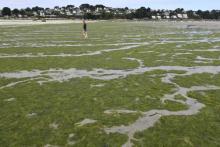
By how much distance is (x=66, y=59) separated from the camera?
2822 centimetres

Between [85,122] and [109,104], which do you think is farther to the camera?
[109,104]

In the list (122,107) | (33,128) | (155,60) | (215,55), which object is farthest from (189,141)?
(215,55)

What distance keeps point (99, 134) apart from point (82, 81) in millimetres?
8370

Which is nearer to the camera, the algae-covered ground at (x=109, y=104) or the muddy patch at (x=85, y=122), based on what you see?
the algae-covered ground at (x=109, y=104)

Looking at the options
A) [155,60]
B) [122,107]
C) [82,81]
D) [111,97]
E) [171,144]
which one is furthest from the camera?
[155,60]

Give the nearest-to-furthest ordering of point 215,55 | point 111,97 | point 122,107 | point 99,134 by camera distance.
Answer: point 99,134
point 122,107
point 111,97
point 215,55

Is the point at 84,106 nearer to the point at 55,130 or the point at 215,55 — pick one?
the point at 55,130

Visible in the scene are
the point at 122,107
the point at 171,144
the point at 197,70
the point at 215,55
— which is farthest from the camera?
the point at 215,55

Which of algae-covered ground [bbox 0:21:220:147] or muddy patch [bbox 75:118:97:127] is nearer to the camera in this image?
algae-covered ground [bbox 0:21:220:147]

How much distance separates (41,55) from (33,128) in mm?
20205

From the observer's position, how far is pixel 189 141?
1021 centimetres

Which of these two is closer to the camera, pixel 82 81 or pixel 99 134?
pixel 99 134

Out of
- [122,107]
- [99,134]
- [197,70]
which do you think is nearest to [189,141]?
[99,134]

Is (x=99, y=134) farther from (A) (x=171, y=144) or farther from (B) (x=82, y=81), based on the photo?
(B) (x=82, y=81)
